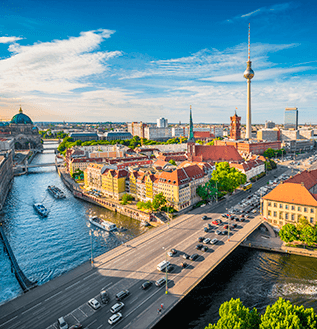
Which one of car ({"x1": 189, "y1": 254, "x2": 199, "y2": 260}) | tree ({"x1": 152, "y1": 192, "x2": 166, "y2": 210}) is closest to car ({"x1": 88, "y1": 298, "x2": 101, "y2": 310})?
car ({"x1": 189, "y1": 254, "x2": 199, "y2": 260})

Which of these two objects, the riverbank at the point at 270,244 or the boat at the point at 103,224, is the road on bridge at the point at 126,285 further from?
the boat at the point at 103,224

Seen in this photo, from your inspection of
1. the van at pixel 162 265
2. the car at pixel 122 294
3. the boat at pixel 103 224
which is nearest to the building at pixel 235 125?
the boat at pixel 103 224

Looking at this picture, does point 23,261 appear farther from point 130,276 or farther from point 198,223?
point 198,223

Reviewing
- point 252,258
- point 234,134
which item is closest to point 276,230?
point 252,258

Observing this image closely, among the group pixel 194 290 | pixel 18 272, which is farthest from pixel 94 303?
pixel 18 272

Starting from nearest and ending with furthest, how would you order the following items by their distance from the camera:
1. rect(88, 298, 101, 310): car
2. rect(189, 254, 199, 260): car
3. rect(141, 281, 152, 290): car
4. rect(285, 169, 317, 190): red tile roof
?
rect(88, 298, 101, 310): car
rect(141, 281, 152, 290): car
rect(189, 254, 199, 260): car
rect(285, 169, 317, 190): red tile roof

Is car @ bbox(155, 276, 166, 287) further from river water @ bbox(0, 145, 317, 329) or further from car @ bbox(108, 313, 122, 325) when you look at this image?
car @ bbox(108, 313, 122, 325)

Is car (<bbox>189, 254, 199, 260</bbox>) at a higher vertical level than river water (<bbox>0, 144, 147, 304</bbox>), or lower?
higher
